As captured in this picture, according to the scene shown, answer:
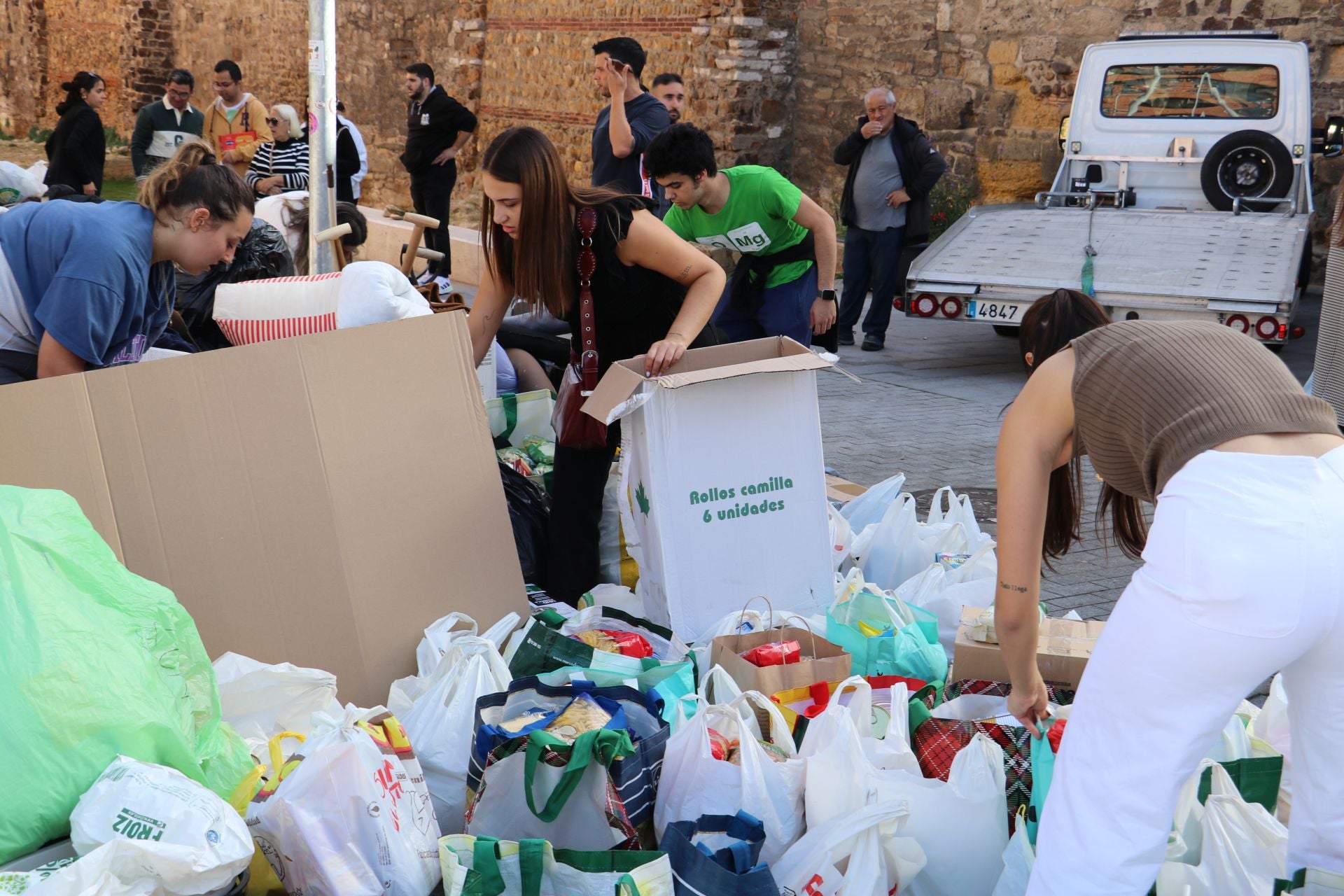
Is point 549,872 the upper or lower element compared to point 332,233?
lower

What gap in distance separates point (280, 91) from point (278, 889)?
735 inches

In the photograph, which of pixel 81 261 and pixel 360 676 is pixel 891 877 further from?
pixel 81 261

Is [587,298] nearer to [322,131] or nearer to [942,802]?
[942,802]

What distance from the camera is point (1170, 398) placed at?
1760 millimetres

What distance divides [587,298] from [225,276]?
209 cm

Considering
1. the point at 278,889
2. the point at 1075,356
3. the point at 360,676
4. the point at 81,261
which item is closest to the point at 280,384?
the point at 81,261

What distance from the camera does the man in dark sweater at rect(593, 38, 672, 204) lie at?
6.25m

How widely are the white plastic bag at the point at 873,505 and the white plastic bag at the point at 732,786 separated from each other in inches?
70.4

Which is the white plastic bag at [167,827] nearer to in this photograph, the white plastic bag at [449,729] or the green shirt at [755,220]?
the white plastic bag at [449,729]

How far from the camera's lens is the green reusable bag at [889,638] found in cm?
293

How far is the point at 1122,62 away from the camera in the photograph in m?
8.91

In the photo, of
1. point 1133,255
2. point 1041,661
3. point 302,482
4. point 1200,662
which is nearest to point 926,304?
point 1133,255

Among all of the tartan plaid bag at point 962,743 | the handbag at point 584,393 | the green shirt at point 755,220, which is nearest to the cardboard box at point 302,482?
the handbag at point 584,393

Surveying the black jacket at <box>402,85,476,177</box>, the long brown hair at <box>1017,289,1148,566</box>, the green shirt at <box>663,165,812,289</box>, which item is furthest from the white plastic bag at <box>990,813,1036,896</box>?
the black jacket at <box>402,85,476,177</box>
